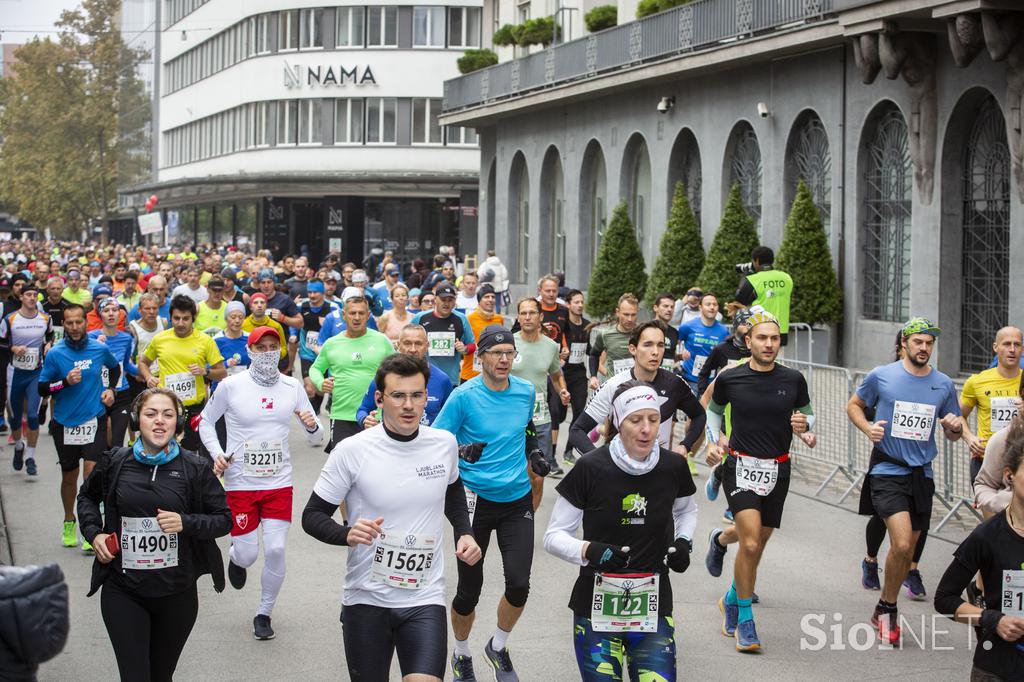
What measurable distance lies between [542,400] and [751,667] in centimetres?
405

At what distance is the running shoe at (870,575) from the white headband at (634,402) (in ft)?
14.8

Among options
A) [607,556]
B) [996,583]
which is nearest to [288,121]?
[607,556]

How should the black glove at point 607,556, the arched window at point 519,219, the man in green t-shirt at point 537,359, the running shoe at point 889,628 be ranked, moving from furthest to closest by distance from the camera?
the arched window at point 519,219 < the man in green t-shirt at point 537,359 < the running shoe at point 889,628 < the black glove at point 607,556

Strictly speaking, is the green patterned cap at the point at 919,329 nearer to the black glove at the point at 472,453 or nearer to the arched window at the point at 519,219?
the black glove at the point at 472,453

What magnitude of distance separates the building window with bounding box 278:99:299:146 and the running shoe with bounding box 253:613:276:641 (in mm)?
52707

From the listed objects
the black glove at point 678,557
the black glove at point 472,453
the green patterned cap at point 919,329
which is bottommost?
the black glove at point 678,557

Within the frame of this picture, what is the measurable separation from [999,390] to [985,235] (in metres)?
12.3

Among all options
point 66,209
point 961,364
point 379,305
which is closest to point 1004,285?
point 961,364

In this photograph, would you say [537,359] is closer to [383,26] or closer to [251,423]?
[251,423]

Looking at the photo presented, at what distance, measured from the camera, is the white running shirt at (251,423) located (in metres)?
9.63

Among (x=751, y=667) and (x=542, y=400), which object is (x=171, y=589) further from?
(x=542, y=400)

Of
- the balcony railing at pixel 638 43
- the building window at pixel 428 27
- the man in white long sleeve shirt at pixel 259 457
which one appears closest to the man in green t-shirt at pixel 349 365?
the man in white long sleeve shirt at pixel 259 457

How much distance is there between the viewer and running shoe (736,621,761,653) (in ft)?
29.2

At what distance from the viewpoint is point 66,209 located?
87.0 metres
